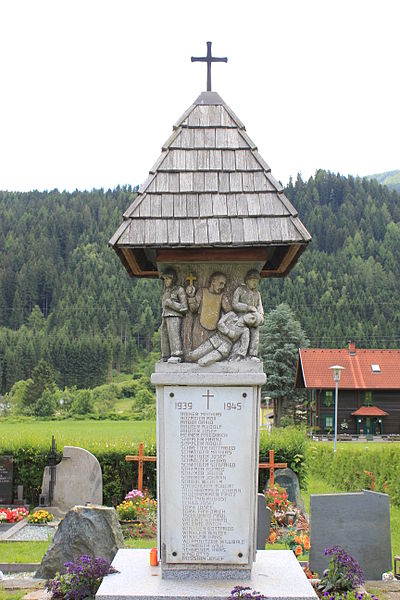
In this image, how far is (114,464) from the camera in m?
17.2

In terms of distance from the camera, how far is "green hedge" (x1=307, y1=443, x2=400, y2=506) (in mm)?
17828

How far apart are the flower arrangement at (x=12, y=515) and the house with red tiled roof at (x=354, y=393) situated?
34.2m

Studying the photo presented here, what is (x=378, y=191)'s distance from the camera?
129 metres

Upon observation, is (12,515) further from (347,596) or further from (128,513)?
(347,596)

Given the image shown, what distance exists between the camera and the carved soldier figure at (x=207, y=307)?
6492mm

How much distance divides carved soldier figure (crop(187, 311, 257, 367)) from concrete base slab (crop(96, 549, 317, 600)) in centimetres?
202

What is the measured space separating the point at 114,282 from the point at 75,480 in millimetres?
96711

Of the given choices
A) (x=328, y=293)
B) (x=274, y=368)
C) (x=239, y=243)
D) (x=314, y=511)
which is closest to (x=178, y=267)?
(x=239, y=243)

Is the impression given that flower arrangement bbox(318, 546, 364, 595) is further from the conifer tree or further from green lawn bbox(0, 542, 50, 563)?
the conifer tree

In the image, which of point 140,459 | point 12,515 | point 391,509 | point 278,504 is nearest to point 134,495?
point 140,459

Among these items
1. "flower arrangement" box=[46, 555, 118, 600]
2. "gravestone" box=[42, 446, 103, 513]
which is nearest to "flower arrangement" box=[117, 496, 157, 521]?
"gravestone" box=[42, 446, 103, 513]

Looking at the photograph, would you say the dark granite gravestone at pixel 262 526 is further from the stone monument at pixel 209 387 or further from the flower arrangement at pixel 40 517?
the flower arrangement at pixel 40 517

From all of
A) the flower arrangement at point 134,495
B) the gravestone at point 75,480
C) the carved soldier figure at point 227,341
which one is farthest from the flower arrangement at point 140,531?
the carved soldier figure at point 227,341

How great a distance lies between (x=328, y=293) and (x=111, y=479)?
267 feet
